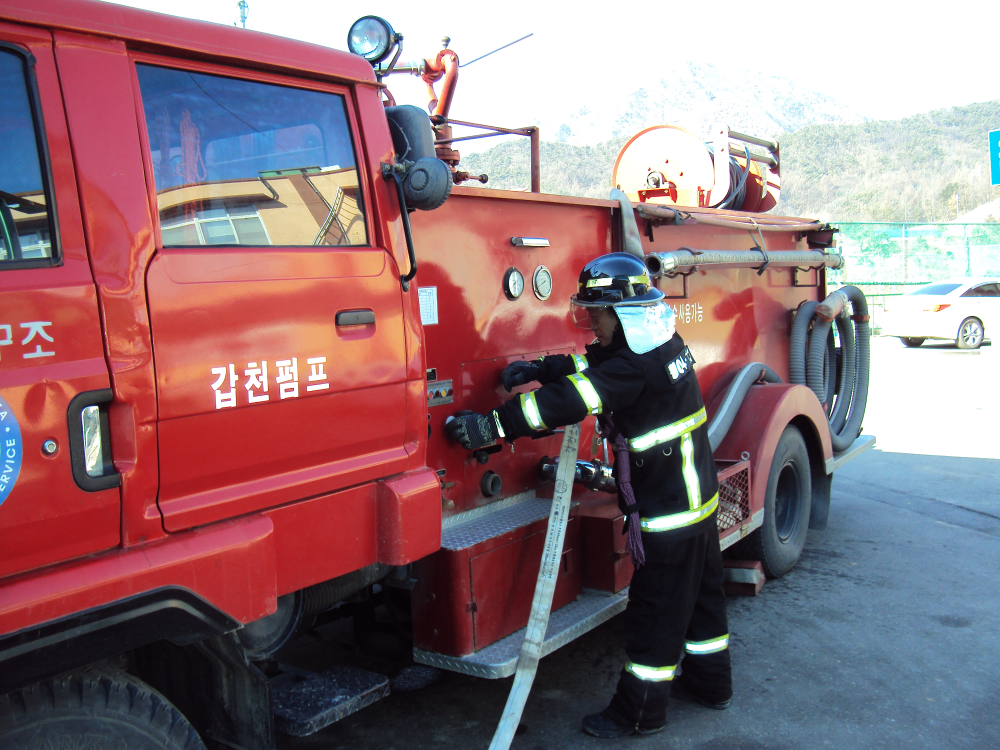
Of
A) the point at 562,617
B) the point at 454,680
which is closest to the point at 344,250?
the point at 562,617

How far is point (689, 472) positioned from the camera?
3.24m

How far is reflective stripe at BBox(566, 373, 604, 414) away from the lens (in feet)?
9.77

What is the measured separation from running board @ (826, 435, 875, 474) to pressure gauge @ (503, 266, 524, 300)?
287 centimetres

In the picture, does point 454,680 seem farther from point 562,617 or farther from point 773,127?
point 773,127

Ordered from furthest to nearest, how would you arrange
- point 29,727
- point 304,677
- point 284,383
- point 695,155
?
point 695,155
point 304,677
point 284,383
point 29,727

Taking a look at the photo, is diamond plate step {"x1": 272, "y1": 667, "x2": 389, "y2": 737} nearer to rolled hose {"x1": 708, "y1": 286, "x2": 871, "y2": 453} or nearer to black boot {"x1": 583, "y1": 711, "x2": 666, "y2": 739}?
black boot {"x1": 583, "y1": 711, "x2": 666, "y2": 739}

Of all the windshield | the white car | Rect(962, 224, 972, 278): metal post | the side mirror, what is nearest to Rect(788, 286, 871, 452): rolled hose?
the side mirror

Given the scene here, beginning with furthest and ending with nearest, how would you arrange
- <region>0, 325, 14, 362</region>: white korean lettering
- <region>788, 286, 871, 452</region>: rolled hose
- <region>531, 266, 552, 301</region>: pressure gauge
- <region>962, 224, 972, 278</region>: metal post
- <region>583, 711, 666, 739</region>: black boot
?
<region>962, 224, 972, 278</region>: metal post, <region>788, 286, 871, 452</region>: rolled hose, <region>531, 266, 552, 301</region>: pressure gauge, <region>583, 711, 666, 739</region>: black boot, <region>0, 325, 14, 362</region>: white korean lettering

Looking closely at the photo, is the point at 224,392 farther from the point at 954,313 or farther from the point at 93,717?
the point at 954,313

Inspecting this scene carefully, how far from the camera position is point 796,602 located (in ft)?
15.0

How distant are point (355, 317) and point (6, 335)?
0.91 meters

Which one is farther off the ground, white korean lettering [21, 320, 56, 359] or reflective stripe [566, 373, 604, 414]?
white korean lettering [21, 320, 56, 359]

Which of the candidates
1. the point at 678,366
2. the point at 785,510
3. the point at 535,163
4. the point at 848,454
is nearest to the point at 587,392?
the point at 678,366

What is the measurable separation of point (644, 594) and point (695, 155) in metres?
3.38
